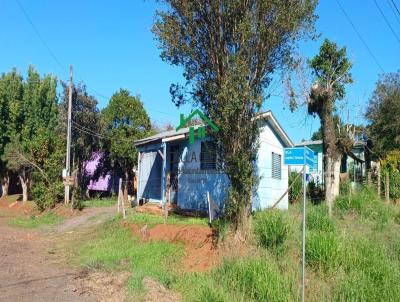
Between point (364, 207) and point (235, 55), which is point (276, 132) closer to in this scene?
point (364, 207)

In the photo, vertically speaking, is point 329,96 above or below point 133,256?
above

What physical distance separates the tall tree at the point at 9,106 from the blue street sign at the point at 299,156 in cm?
2944

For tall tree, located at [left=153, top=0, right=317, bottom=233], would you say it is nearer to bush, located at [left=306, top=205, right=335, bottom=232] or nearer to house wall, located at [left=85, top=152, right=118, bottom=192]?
bush, located at [left=306, top=205, right=335, bottom=232]

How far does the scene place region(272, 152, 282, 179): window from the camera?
22.8 metres

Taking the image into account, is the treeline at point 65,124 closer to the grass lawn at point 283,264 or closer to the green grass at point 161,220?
the green grass at point 161,220

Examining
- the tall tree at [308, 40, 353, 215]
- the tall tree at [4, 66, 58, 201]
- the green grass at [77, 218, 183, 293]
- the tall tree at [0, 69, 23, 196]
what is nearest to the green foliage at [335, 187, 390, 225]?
the tall tree at [308, 40, 353, 215]

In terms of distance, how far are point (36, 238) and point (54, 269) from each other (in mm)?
7116

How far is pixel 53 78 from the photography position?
38.6 m

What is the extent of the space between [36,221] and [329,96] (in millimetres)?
15530

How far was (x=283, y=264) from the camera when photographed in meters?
10.6

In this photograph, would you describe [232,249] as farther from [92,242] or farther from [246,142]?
[92,242]

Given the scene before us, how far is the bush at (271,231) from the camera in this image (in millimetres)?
11958

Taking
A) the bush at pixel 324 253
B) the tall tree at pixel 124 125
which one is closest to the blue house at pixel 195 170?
the bush at pixel 324 253

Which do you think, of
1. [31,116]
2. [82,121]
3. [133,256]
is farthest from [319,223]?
[31,116]
